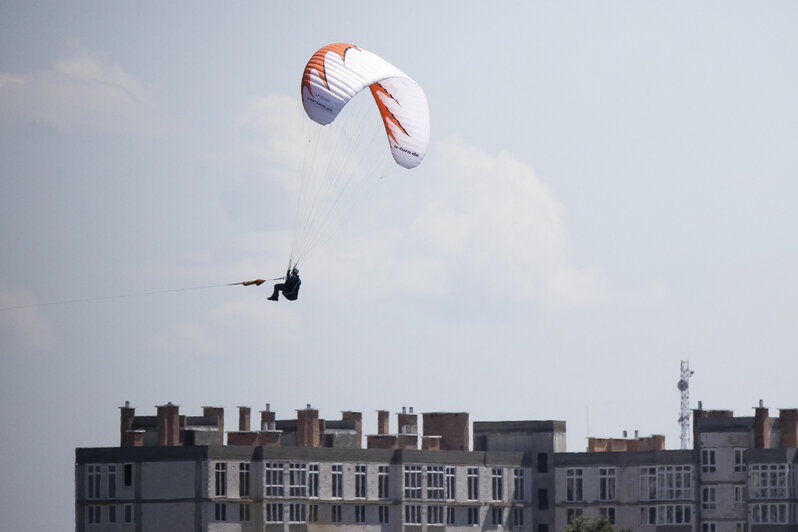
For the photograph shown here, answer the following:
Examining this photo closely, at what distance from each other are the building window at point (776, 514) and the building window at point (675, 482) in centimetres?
511

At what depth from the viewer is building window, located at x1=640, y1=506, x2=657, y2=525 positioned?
135m

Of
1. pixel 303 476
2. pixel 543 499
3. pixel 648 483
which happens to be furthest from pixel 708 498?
pixel 303 476

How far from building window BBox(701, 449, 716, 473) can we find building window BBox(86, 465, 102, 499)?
37480mm

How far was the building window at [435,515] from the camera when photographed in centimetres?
13338

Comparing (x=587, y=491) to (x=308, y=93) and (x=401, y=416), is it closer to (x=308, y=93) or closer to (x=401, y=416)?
(x=401, y=416)

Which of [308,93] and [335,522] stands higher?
[308,93]

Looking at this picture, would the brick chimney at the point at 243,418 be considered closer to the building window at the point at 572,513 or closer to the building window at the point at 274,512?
the building window at the point at 274,512

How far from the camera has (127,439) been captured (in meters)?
130

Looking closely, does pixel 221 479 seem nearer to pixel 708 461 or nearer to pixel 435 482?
pixel 435 482

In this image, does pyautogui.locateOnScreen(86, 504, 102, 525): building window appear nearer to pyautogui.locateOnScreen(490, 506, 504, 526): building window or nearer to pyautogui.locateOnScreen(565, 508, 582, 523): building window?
pyautogui.locateOnScreen(490, 506, 504, 526): building window

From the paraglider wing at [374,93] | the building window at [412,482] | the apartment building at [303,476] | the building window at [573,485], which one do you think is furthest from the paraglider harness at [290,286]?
the building window at [573,485]

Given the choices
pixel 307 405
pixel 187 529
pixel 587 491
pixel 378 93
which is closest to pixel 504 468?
pixel 587 491

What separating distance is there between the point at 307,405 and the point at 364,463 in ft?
16.5

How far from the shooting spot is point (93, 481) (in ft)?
419
